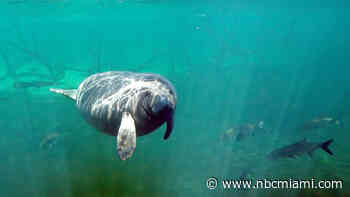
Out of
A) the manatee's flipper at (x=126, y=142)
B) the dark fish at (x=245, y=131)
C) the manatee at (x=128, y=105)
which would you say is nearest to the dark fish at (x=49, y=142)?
the manatee at (x=128, y=105)

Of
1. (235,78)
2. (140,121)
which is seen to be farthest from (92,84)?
(235,78)

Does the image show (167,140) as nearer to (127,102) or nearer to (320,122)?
(320,122)

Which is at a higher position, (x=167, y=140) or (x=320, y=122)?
(x=320, y=122)

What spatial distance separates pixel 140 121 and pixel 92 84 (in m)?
2.34

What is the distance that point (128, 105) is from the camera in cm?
454

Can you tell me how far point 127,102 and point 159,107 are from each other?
2.96ft

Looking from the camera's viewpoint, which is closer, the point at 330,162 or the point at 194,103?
the point at 330,162

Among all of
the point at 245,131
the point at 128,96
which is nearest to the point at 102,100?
the point at 128,96

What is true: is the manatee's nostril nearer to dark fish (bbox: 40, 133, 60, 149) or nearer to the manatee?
the manatee

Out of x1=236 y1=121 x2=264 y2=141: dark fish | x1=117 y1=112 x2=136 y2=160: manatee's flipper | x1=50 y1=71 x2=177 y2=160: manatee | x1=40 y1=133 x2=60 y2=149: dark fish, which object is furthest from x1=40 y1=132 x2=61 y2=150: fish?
x1=236 y1=121 x2=264 y2=141: dark fish

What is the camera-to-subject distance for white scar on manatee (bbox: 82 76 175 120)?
4.43 metres

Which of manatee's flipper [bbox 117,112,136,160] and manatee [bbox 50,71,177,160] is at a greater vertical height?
manatee [bbox 50,71,177,160]

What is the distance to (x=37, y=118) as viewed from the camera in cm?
1455

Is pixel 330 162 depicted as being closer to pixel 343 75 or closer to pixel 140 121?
pixel 140 121
